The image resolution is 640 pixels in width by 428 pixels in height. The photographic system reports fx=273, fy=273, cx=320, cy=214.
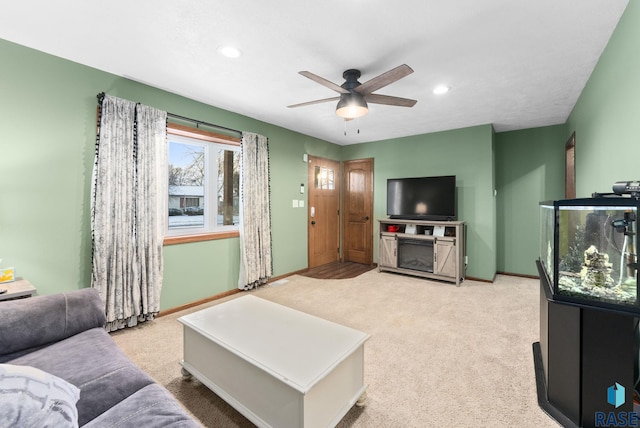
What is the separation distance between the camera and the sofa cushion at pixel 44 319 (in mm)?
1504

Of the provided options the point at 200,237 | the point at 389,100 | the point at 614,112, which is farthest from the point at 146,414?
the point at 614,112

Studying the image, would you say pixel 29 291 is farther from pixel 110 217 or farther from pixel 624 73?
pixel 624 73

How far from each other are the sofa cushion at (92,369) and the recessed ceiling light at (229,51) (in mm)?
2309

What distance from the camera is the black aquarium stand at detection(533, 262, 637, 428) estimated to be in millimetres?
1445

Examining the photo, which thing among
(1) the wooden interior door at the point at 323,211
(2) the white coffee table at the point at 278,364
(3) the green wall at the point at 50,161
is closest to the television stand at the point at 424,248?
(1) the wooden interior door at the point at 323,211

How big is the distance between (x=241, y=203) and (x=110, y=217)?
157 centimetres

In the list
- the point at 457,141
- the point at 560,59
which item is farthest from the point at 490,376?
the point at 457,141

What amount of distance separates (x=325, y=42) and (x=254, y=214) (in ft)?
8.36

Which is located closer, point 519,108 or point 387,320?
point 387,320

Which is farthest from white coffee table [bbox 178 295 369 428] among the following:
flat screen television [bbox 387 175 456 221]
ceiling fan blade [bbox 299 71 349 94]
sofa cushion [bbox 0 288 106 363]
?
flat screen television [bbox 387 175 456 221]

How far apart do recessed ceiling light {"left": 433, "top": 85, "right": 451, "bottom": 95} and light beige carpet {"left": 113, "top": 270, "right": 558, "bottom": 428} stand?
8.51ft

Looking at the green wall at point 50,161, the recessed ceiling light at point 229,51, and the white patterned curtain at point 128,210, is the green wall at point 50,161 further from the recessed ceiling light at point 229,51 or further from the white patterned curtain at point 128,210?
the recessed ceiling light at point 229,51

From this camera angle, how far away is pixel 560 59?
2.46 meters

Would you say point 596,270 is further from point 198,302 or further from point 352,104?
point 198,302
